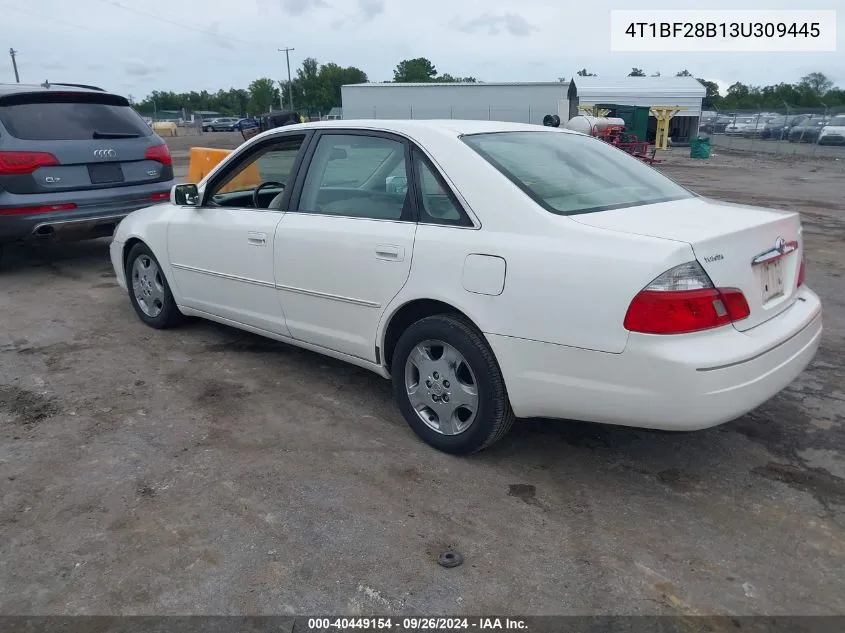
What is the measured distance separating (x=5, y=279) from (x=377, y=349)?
5.33 meters

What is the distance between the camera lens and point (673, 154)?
3083 centimetres

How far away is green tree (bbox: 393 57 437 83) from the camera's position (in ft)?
342

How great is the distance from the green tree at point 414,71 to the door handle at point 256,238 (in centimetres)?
10403

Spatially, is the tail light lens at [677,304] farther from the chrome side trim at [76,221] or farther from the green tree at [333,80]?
the green tree at [333,80]

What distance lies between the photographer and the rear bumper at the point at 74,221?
6.51 metres

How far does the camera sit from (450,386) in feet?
11.0

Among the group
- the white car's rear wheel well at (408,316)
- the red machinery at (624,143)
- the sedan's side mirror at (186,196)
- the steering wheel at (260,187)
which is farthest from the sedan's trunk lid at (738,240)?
the red machinery at (624,143)

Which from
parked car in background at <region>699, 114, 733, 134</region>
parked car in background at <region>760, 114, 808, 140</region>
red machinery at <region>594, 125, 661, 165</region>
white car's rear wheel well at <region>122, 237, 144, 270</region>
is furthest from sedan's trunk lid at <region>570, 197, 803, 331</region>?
parked car in background at <region>699, 114, 733, 134</region>

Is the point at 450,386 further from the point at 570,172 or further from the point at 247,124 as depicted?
the point at 247,124

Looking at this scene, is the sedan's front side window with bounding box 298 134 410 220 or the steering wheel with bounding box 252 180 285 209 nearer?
the sedan's front side window with bounding box 298 134 410 220

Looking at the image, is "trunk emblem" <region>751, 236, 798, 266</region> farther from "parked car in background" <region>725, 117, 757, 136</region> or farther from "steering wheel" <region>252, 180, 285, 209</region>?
"parked car in background" <region>725, 117, 757, 136</region>

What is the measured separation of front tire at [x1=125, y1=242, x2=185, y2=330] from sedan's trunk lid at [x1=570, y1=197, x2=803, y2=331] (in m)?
3.36

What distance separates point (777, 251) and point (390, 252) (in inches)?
69.3

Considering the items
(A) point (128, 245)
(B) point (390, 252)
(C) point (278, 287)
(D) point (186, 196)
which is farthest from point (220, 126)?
(B) point (390, 252)
